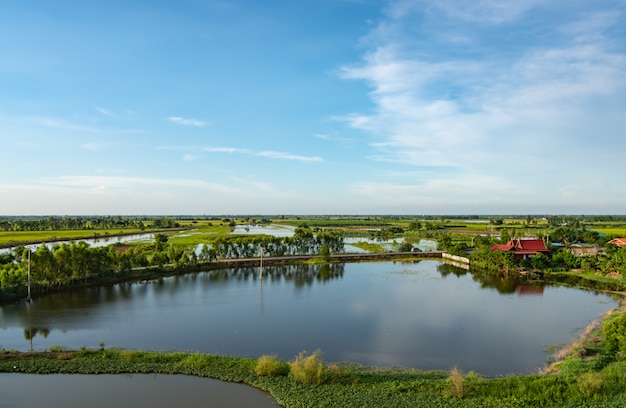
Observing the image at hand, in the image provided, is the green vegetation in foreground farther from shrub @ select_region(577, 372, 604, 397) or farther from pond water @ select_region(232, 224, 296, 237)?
pond water @ select_region(232, 224, 296, 237)

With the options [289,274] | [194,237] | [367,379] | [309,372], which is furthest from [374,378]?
[194,237]

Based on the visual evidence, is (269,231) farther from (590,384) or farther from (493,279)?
(590,384)

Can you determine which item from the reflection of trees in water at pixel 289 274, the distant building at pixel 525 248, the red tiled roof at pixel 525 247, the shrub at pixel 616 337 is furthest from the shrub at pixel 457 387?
the red tiled roof at pixel 525 247

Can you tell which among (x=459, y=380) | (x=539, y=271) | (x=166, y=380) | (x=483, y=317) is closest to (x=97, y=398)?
(x=166, y=380)

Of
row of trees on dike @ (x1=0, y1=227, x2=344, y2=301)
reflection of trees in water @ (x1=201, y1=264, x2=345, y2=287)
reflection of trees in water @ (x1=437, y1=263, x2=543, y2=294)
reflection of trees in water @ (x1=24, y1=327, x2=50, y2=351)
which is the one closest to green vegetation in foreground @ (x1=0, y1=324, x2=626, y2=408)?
reflection of trees in water @ (x1=24, y1=327, x2=50, y2=351)

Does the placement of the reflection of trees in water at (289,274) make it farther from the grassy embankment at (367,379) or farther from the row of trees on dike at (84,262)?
the grassy embankment at (367,379)
